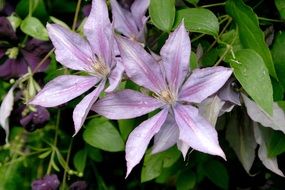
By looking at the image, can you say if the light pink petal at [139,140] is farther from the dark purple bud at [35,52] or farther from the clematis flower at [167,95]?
the dark purple bud at [35,52]

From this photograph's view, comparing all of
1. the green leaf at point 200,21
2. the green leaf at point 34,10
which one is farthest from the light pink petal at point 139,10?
the green leaf at point 34,10

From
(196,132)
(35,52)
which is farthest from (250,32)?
(35,52)

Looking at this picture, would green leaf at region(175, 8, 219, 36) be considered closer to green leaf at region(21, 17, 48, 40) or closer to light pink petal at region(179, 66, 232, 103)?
light pink petal at region(179, 66, 232, 103)

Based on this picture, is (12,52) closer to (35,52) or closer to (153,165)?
(35,52)

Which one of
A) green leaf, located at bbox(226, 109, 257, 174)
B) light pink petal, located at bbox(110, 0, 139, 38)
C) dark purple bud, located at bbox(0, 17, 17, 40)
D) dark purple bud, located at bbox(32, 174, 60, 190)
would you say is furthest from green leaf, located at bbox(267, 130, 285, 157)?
dark purple bud, located at bbox(0, 17, 17, 40)

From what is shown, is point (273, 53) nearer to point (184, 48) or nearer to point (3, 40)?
point (184, 48)

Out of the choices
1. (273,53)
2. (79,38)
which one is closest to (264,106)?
(273,53)
